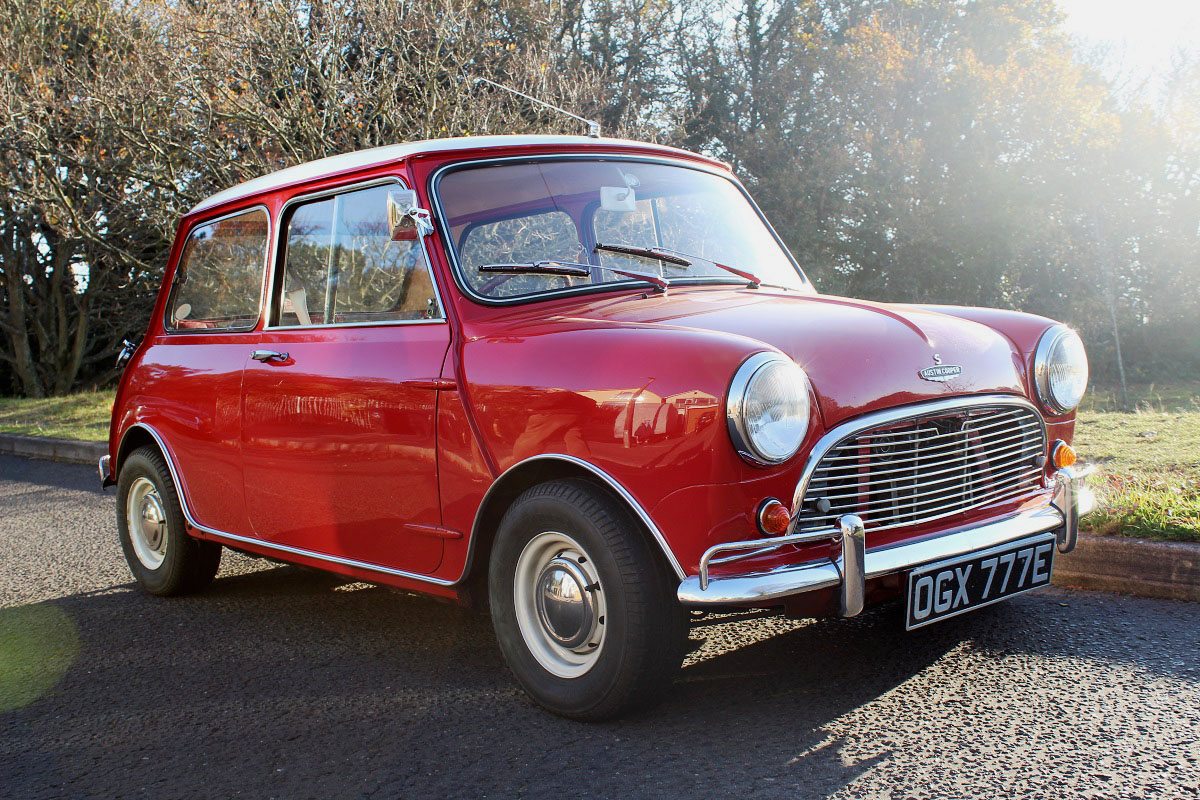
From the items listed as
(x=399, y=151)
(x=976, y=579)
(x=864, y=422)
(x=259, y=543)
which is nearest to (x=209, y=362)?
(x=259, y=543)

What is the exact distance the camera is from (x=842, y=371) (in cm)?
323

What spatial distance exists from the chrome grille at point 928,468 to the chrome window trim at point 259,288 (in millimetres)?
2532

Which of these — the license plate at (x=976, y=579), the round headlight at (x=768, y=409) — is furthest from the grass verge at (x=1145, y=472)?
the round headlight at (x=768, y=409)

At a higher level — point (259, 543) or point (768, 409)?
point (768, 409)

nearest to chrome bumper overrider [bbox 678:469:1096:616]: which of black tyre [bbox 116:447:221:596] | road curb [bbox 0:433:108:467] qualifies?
black tyre [bbox 116:447:221:596]

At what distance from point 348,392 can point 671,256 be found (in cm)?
122

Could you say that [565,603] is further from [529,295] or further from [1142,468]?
[1142,468]

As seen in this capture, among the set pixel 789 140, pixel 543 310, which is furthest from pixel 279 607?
pixel 789 140

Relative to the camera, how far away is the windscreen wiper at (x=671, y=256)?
409cm

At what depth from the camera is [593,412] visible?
128 inches

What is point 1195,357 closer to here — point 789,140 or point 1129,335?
point 1129,335

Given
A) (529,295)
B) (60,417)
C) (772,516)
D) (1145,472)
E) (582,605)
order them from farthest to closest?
(60,417)
(1145,472)
(529,295)
(582,605)
(772,516)

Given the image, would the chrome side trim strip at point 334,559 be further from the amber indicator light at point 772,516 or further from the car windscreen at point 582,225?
the amber indicator light at point 772,516

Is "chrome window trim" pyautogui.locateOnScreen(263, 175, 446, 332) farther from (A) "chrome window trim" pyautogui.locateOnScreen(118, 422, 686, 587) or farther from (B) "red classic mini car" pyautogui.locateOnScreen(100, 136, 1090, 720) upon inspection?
(A) "chrome window trim" pyautogui.locateOnScreen(118, 422, 686, 587)
